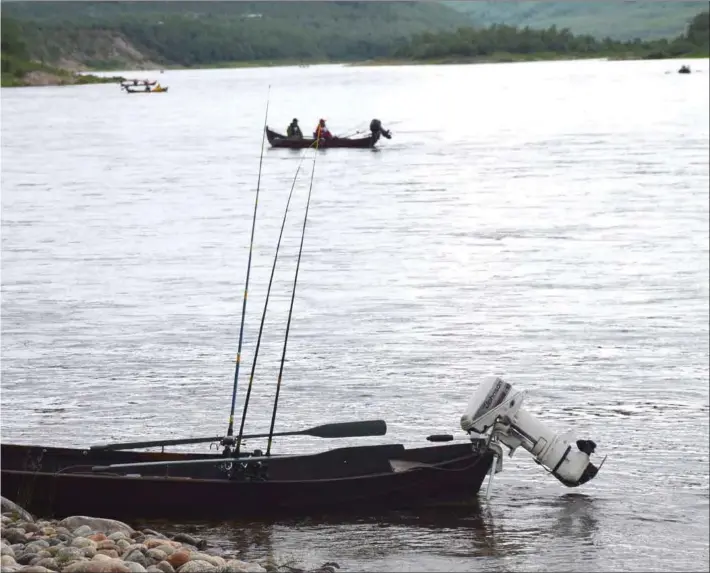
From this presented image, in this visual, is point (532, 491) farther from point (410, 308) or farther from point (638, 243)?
point (638, 243)

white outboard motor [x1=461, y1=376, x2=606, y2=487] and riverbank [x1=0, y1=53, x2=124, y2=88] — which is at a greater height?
white outboard motor [x1=461, y1=376, x2=606, y2=487]

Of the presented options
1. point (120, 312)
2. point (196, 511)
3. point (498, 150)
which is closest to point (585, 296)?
point (120, 312)

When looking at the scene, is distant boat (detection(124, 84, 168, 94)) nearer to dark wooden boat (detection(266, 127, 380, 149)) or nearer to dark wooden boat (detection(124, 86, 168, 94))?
dark wooden boat (detection(124, 86, 168, 94))

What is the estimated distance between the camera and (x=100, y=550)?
9.15 metres

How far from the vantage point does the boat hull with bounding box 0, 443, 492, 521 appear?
10.8 m

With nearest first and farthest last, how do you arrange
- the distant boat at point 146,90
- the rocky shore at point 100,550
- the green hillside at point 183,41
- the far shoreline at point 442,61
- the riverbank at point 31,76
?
the rocky shore at point 100,550
the distant boat at point 146,90
the riverbank at point 31,76
the green hillside at point 183,41
the far shoreline at point 442,61

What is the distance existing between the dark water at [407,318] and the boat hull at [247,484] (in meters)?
0.18

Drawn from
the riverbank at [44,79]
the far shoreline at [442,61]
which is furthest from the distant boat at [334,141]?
the far shoreline at [442,61]

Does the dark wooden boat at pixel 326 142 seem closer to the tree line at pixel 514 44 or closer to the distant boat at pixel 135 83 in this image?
the distant boat at pixel 135 83

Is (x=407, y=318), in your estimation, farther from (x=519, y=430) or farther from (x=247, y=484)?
(x=247, y=484)

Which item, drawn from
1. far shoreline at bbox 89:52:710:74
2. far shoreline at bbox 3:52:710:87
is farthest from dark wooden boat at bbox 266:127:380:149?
far shoreline at bbox 89:52:710:74

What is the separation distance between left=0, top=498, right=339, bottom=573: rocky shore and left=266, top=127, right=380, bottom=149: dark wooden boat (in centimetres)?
3861

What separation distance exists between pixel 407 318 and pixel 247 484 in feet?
30.2

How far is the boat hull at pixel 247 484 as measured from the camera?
10.8 m
